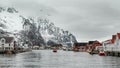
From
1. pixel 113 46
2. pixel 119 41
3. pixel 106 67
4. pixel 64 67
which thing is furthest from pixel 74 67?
pixel 113 46

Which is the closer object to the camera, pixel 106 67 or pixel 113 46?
pixel 106 67

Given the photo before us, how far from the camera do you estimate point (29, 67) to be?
200 ft

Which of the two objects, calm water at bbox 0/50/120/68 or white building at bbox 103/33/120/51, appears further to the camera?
white building at bbox 103/33/120/51

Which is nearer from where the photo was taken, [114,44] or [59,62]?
[59,62]

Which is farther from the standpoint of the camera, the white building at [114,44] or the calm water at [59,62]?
the white building at [114,44]

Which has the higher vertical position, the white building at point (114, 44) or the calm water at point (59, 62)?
the white building at point (114, 44)

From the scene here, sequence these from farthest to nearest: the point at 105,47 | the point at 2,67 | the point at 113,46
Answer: the point at 105,47 → the point at 113,46 → the point at 2,67

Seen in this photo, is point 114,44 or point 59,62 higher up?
point 114,44

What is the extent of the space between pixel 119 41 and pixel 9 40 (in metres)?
70.5

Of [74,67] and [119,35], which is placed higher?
[119,35]

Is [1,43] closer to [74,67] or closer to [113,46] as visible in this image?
[113,46]

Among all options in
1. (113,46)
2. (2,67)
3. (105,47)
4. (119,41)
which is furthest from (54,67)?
(105,47)

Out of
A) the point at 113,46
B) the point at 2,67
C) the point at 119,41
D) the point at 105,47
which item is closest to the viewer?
the point at 2,67

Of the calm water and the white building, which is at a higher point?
the white building
